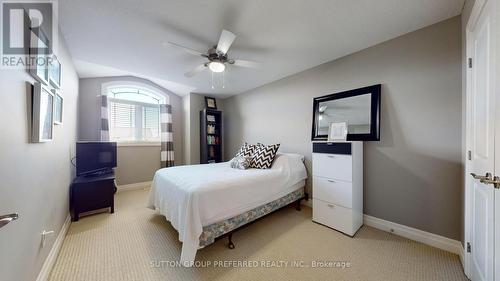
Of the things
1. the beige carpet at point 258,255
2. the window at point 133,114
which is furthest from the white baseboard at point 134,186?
the beige carpet at point 258,255

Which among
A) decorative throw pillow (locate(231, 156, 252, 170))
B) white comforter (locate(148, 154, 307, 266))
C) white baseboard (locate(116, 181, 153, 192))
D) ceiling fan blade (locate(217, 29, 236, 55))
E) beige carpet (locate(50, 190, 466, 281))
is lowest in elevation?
beige carpet (locate(50, 190, 466, 281))

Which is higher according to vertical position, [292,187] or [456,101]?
[456,101]

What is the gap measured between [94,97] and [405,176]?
5280mm

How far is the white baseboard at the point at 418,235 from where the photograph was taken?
166cm

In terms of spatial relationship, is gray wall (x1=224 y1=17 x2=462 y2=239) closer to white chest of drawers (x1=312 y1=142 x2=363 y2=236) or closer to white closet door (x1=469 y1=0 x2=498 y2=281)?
white chest of drawers (x1=312 y1=142 x2=363 y2=236)

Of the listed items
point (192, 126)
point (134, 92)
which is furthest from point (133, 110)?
point (192, 126)

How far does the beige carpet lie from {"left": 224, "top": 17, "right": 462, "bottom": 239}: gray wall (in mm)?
387

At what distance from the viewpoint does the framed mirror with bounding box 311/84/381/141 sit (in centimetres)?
214

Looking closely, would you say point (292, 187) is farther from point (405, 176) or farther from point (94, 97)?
point (94, 97)

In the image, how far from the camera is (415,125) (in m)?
1.90

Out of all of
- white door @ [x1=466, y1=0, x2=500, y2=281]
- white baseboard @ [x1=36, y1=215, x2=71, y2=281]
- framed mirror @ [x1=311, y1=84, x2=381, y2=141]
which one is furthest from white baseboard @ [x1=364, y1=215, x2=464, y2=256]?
white baseboard @ [x1=36, y1=215, x2=71, y2=281]

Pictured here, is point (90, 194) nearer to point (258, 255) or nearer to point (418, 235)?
point (258, 255)

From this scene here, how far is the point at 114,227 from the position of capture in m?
2.21

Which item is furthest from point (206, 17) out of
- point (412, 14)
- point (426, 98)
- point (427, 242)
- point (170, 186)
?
point (427, 242)
